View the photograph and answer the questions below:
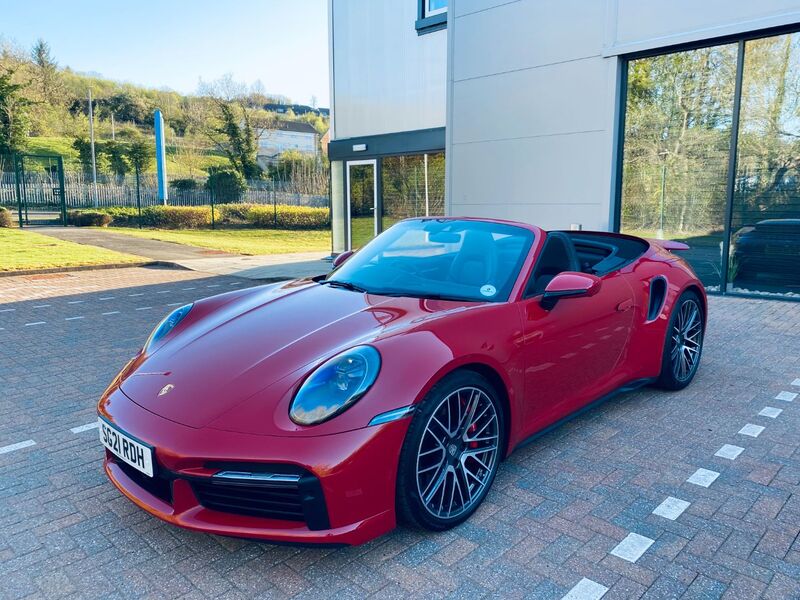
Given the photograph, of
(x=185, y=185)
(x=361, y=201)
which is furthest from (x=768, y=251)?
(x=185, y=185)

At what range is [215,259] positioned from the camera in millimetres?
15219

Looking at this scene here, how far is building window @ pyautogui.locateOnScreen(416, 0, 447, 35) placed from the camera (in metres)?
11.6

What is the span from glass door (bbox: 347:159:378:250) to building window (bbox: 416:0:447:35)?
2.96 metres

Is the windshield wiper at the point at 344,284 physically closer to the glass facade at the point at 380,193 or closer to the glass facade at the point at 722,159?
the glass facade at the point at 722,159

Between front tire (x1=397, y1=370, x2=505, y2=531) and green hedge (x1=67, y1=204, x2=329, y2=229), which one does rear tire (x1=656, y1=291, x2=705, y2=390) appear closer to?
front tire (x1=397, y1=370, x2=505, y2=531)

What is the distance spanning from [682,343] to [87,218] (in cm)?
2581

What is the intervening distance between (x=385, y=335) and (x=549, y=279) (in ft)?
4.01

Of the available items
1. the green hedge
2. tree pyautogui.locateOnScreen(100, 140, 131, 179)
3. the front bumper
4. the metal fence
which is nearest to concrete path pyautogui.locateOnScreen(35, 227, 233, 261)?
the green hedge

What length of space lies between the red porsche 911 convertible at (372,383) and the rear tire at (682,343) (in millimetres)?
511

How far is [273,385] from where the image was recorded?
2447mm

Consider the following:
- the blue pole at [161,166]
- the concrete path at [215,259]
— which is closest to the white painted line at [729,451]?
the concrete path at [215,259]

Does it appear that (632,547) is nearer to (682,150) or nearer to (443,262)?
(443,262)

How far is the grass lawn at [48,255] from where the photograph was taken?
39.8 feet

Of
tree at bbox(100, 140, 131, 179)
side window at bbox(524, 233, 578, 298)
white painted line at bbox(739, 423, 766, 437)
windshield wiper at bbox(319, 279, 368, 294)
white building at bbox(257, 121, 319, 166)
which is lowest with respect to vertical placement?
white painted line at bbox(739, 423, 766, 437)
